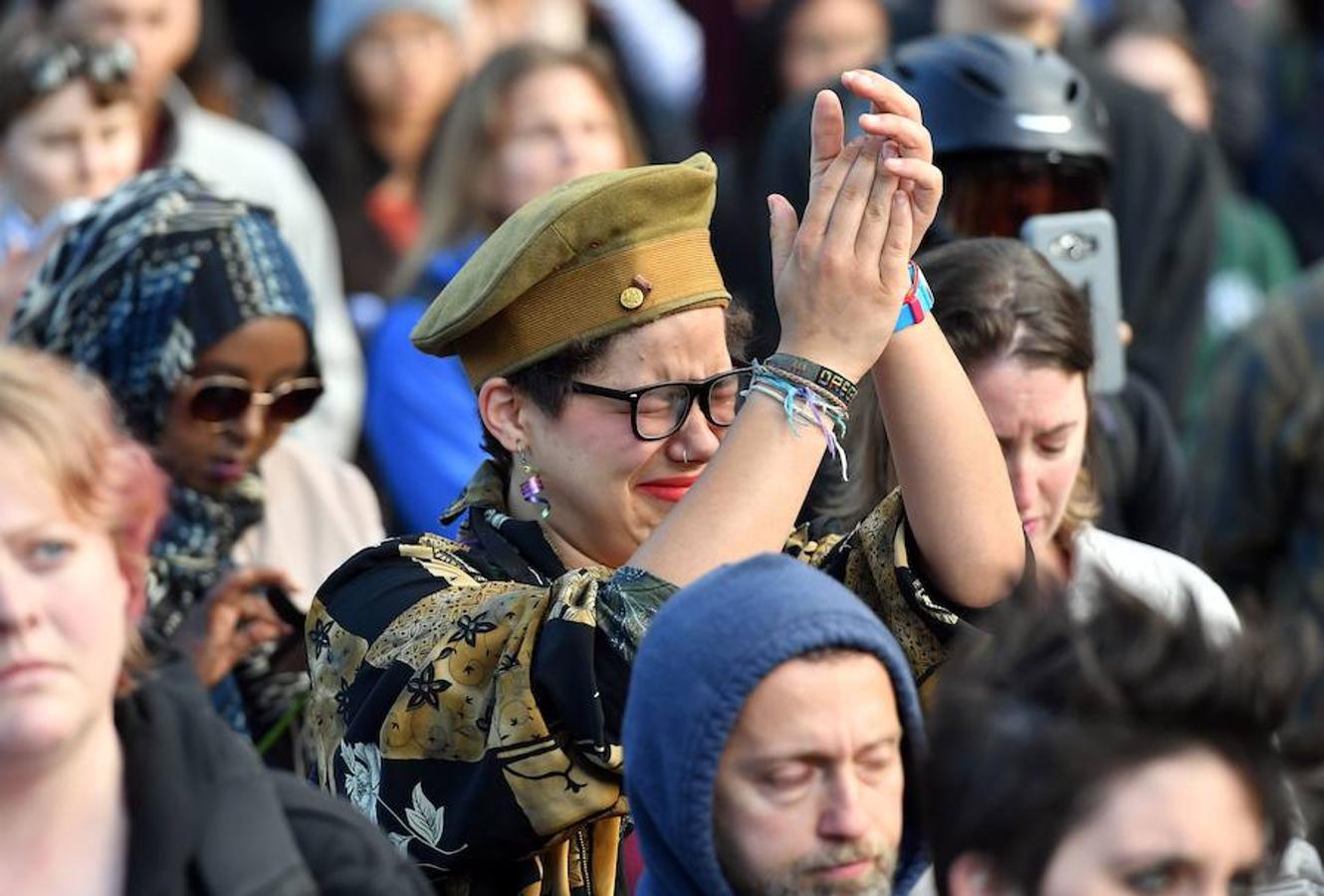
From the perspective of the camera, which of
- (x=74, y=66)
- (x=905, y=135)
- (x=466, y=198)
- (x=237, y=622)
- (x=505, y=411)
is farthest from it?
(x=466, y=198)

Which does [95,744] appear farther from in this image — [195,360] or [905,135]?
[195,360]

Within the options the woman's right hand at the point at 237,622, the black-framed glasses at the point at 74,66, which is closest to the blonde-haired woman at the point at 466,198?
the black-framed glasses at the point at 74,66

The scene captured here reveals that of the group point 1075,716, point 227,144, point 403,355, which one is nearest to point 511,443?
point 1075,716

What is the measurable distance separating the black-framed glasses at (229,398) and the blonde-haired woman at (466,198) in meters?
0.94

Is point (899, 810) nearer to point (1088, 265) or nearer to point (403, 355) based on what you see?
point (1088, 265)

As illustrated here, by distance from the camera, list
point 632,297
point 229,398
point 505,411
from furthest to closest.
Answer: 1. point 229,398
2. point 505,411
3. point 632,297

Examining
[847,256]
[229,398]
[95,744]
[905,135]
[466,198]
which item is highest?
[905,135]

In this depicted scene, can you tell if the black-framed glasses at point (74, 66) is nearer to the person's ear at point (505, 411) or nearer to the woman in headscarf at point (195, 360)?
the woman in headscarf at point (195, 360)

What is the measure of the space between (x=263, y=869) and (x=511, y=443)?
1061 millimetres

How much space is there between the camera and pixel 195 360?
4.55 m

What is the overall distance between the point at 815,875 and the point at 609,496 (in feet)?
2.76

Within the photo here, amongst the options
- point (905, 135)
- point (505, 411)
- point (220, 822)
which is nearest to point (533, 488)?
point (505, 411)

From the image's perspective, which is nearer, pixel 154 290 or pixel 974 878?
pixel 974 878

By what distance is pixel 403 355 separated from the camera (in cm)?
579
